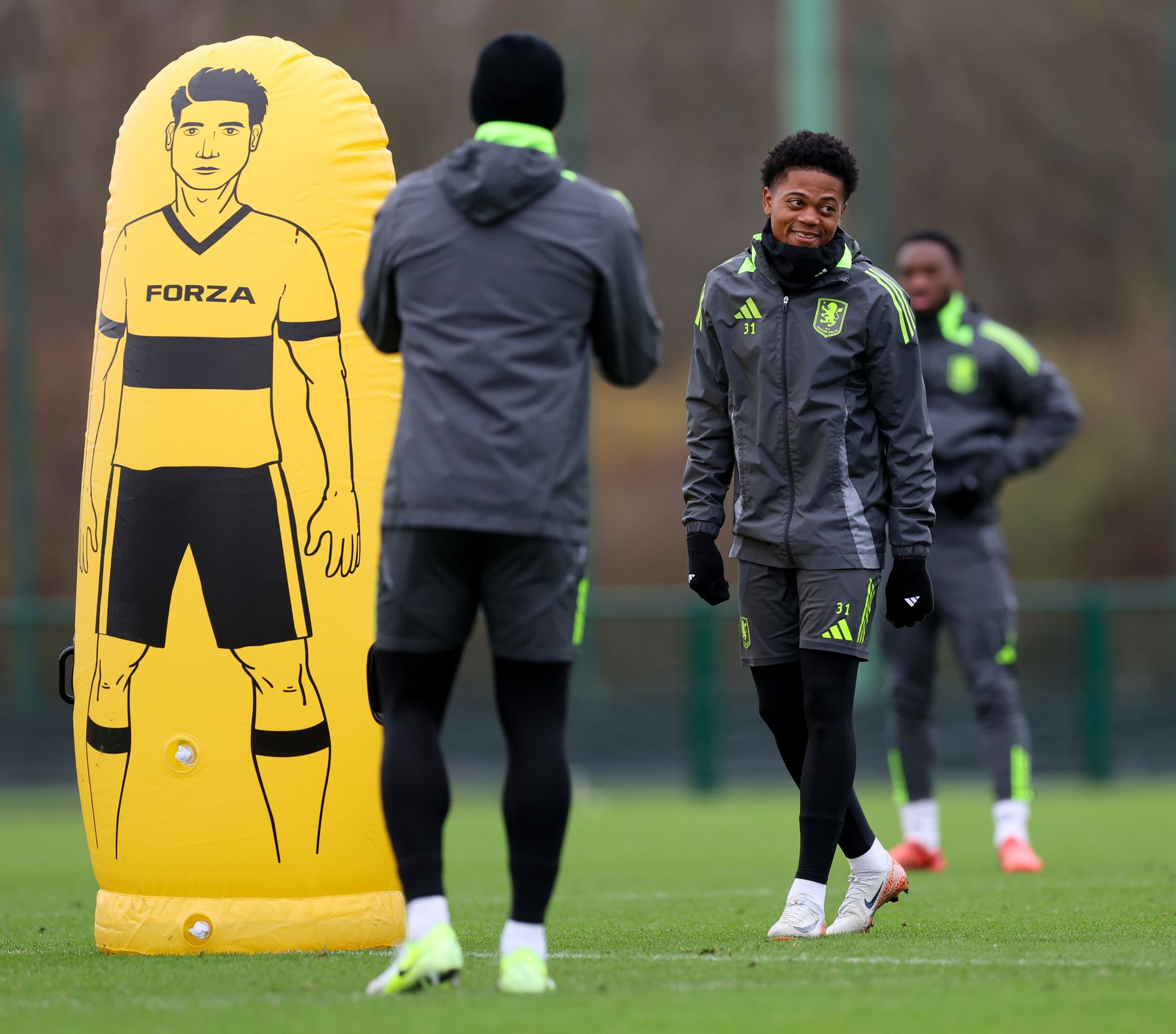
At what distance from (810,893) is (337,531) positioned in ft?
5.20

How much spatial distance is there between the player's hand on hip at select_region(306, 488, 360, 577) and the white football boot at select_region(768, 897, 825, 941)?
149 centimetres

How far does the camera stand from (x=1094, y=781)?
14.0 metres

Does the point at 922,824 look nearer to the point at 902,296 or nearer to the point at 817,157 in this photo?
the point at 902,296

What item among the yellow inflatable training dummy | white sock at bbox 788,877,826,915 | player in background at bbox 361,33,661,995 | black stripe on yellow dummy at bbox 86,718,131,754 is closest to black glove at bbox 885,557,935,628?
white sock at bbox 788,877,826,915

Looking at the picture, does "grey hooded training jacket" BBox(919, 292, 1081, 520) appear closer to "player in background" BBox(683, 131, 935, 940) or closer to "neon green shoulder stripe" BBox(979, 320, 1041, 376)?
"neon green shoulder stripe" BBox(979, 320, 1041, 376)

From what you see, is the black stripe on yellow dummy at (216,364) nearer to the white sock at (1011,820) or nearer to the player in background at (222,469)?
the player in background at (222,469)

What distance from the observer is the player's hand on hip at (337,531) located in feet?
17.0

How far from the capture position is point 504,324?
4.21m

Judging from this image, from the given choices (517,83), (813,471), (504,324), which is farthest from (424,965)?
(517,83)

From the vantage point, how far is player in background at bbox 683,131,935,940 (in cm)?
517

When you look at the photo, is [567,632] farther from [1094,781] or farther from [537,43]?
[1094,781]

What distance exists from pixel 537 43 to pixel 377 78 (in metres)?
14.9

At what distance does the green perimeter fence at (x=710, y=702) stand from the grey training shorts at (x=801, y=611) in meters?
8.56

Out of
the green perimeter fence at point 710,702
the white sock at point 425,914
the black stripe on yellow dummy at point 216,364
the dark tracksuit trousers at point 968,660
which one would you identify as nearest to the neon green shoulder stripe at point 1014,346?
the dark tracksuit trousers at point 968,660
